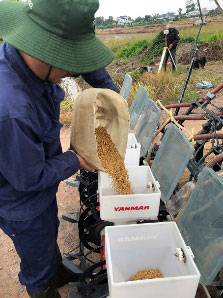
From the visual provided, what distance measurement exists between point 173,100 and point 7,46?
17.3ft

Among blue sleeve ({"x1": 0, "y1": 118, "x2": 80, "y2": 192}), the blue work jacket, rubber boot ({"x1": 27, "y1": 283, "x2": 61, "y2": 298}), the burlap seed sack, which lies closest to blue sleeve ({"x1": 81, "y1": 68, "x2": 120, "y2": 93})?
the burlap seed sack

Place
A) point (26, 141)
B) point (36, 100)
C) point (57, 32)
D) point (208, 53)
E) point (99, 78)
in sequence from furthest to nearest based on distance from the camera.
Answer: point (208, 53) < point (99, 78) < point (36, 100) < point (26, 141) < point (57, 32)

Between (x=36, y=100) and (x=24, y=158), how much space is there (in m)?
0.28

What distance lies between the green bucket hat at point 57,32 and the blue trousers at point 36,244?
0.89m

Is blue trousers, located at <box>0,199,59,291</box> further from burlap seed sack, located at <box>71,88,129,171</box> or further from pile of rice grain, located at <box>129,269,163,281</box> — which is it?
pile of rice grain, located at <box>129,269,163,281</box>

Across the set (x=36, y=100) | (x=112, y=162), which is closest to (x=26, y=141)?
(x=36, y=100)

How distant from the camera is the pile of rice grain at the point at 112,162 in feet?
5.60

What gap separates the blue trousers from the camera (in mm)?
1519

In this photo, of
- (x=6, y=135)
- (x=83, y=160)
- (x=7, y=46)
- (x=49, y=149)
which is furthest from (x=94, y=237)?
(x=7, y=46)

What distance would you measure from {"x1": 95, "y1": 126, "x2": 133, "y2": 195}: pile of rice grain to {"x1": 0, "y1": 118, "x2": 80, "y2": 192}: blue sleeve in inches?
15.7

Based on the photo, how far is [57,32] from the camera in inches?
39.9

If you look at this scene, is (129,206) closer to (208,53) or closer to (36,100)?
(36,100)

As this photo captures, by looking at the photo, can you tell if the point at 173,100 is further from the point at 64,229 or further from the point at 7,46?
the point at 7,46

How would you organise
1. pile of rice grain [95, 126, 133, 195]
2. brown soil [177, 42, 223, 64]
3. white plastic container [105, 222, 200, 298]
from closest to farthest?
white plastic container [105, 222, 200, 298] < pile of rice grain [95, 126, 133, 195] < brown soil [177, 42, 223, 64]
